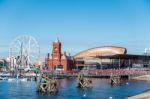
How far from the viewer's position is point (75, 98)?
81.7m

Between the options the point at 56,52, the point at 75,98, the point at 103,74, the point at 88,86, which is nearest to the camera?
the point at 75,98

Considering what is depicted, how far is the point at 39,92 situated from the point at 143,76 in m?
77.0

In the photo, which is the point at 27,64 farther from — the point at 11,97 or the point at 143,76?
the point at 11,97

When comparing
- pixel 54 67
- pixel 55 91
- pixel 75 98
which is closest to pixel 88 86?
pixel 55 91

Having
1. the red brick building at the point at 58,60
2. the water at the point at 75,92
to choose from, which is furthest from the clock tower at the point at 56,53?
the water at the point at 75,92

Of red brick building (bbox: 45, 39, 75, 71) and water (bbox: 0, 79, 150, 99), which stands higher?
red brick building (bbox: 45, 39, 75, 71)

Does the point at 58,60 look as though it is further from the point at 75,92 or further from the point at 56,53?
the point at 75,92

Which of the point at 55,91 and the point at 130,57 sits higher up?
the point at 130,57

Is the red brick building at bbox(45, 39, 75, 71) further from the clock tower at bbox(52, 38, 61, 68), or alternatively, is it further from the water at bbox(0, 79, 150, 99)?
the water at bbox(0, 79, 150, 99)

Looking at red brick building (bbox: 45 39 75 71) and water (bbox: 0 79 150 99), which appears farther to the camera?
red brick building (bbox: 45 39 75 71)

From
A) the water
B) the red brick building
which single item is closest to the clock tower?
the red brick building

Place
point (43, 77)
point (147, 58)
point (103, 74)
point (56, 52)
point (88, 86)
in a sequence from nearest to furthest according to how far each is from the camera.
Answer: point (43, 77) < point (88, 86) < point (103, 74) < point (56, 52) < point (147, 58)

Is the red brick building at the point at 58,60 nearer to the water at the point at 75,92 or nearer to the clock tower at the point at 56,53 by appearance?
the clock tower at the point at 56,53

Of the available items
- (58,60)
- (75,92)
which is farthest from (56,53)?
(75,92)
